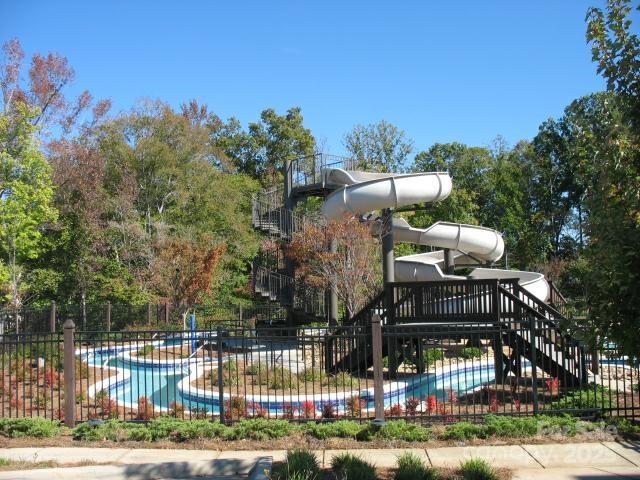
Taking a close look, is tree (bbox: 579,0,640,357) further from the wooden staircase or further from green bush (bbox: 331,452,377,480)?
the wooden staircase

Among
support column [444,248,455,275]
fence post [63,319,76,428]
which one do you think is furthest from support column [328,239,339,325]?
fence post [63,319,76,428]

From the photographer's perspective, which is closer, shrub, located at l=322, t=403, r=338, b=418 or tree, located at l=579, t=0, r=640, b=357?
tree, located at l=579, t=0, r=640, b=357

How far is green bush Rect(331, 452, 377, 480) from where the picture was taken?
22.7ft

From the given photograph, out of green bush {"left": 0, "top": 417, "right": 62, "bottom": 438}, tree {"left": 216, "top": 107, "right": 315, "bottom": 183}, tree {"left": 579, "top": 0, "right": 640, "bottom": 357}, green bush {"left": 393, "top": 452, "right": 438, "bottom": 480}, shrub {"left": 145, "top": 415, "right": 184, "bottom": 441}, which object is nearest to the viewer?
tree {"left": 579, "top": 0, "right": 640, "bottom": 357}

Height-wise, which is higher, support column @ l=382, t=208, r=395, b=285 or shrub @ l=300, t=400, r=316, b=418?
support column @ l=382, t=208, r=395, b=285

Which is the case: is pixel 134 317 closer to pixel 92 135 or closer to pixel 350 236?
pixel 350 236

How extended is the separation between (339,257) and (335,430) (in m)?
13.1

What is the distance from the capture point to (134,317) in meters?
26.8

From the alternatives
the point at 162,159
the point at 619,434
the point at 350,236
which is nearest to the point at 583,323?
the point at 619,434

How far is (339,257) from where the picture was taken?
22000 mm

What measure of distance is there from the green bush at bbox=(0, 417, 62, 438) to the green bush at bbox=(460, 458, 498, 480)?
6.07m

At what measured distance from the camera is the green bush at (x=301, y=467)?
6773 millimetres

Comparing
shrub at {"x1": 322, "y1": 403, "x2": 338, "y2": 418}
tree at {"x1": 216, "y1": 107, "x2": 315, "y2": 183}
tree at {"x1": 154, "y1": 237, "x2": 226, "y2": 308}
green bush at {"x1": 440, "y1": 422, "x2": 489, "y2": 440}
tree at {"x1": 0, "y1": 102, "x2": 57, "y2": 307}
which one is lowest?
green bush at {"x1": 440, "y1": 422, "x2": 489, "y2": 440}

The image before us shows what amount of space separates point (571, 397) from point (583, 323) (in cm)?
410
